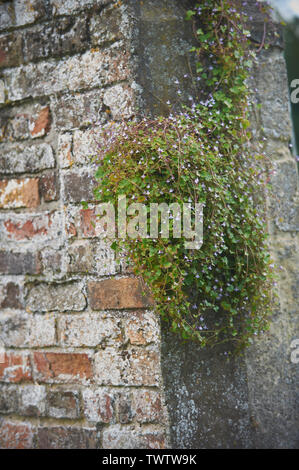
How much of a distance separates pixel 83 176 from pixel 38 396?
0.89 meters

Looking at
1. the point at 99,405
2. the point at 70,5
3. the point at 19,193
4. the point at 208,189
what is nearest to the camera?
the point at 208,189

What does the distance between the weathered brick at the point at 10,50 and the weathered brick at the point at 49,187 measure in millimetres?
510

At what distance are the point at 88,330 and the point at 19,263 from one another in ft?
1.39

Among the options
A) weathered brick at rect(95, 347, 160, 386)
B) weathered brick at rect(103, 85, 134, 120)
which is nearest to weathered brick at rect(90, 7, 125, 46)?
weathered brick at rect(103, 85, 134, 120)

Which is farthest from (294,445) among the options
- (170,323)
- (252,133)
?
(252,133)

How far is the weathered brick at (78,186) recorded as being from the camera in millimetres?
1750

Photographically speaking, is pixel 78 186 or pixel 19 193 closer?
pixel 78 186

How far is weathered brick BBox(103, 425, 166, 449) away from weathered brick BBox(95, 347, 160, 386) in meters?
0.17

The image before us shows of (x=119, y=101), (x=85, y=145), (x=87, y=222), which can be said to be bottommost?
(x=87, y=222)

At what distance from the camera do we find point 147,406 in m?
1.60

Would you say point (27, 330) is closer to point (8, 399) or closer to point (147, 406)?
point (8, 399)

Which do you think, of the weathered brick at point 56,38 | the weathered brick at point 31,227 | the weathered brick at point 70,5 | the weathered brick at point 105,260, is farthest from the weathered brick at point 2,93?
the weathered brick at point 105,260

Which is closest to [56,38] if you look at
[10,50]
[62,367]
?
[10,50]

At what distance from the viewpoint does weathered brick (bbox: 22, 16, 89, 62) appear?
1.78 m
